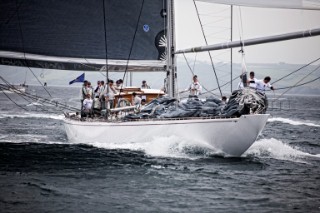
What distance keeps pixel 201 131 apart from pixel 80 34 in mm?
8729

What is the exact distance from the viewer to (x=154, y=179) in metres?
11.5

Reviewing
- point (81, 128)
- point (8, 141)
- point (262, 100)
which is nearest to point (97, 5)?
point (81, 128)

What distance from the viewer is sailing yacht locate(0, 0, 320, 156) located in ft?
48.8

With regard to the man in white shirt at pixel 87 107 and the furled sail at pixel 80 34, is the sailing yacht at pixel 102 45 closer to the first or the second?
the furled sail at pixel 80 34

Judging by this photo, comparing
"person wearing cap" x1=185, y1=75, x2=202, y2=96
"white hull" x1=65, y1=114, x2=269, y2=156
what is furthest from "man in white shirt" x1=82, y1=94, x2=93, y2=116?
"person wearing cap" x1=185, y1=75, x2=202, y2=96

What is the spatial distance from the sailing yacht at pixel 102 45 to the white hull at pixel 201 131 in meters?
0.04

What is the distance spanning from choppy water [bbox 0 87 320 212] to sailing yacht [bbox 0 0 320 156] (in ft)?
1.72

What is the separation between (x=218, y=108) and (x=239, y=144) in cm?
151

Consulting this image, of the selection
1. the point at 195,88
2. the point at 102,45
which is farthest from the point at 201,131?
the point at 102,45

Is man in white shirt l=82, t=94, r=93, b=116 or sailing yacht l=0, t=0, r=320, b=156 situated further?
man in white shirt l=82, t=94, r=93, b=116

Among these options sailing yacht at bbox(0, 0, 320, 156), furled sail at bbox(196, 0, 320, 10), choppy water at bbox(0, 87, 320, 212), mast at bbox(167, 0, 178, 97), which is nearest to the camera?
choppy water at bbox(0, 87, 320, 212)

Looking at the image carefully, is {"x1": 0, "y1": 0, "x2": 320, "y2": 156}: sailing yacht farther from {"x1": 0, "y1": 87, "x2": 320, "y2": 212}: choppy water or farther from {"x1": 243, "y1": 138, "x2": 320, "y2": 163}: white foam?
{"x1": 243, "y1": 138, "x2": 320, "y2": 163}: white foam

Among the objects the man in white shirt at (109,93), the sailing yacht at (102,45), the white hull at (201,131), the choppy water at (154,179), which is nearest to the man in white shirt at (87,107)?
the sailing yacht at (102,45)

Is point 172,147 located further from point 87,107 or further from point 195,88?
point 87,107
